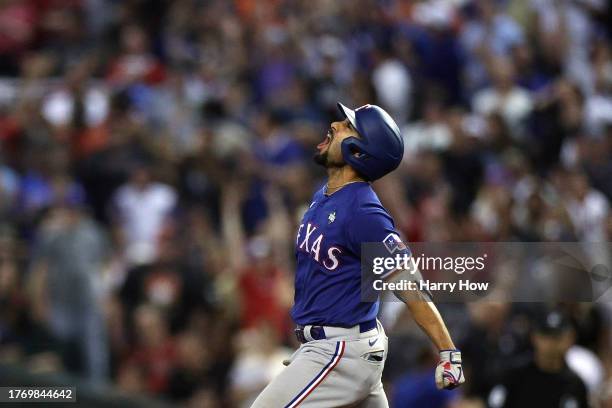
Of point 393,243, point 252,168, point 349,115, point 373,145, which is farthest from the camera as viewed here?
point 252,168

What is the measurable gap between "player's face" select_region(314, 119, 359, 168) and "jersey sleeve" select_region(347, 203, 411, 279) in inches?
9.2

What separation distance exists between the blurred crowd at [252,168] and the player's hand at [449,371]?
2.99m

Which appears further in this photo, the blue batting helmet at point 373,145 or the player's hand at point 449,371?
the blue batting helmet at point 373,145

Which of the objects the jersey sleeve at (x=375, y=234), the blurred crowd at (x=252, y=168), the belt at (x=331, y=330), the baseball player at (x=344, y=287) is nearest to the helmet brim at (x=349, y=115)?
the baseball player at (x=344, y=287)

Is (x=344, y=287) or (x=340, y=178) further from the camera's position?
(x=340, y=178)

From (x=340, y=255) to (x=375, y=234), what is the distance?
0.60 ft

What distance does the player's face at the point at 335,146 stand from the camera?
4.61 meters

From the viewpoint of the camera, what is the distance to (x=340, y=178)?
185 inches

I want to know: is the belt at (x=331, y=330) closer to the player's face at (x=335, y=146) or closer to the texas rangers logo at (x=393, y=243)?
the texas rangers logo at (x=393, y=243)

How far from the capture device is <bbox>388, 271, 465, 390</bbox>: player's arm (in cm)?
422

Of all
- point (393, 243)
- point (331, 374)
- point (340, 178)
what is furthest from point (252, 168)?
point (393, 243)

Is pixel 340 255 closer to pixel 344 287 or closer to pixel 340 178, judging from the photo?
pixel 344 287

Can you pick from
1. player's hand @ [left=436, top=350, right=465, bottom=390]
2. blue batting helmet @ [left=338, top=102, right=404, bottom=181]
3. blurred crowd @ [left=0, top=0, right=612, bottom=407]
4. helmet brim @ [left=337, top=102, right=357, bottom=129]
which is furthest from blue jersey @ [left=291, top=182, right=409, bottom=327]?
blurred crowd @ [left=0, top=0, right=612, bottom=407]

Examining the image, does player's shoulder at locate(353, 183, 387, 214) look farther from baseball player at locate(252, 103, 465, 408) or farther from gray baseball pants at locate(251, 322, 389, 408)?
gray baseball pants at locate(251, 322, 389, 408)
